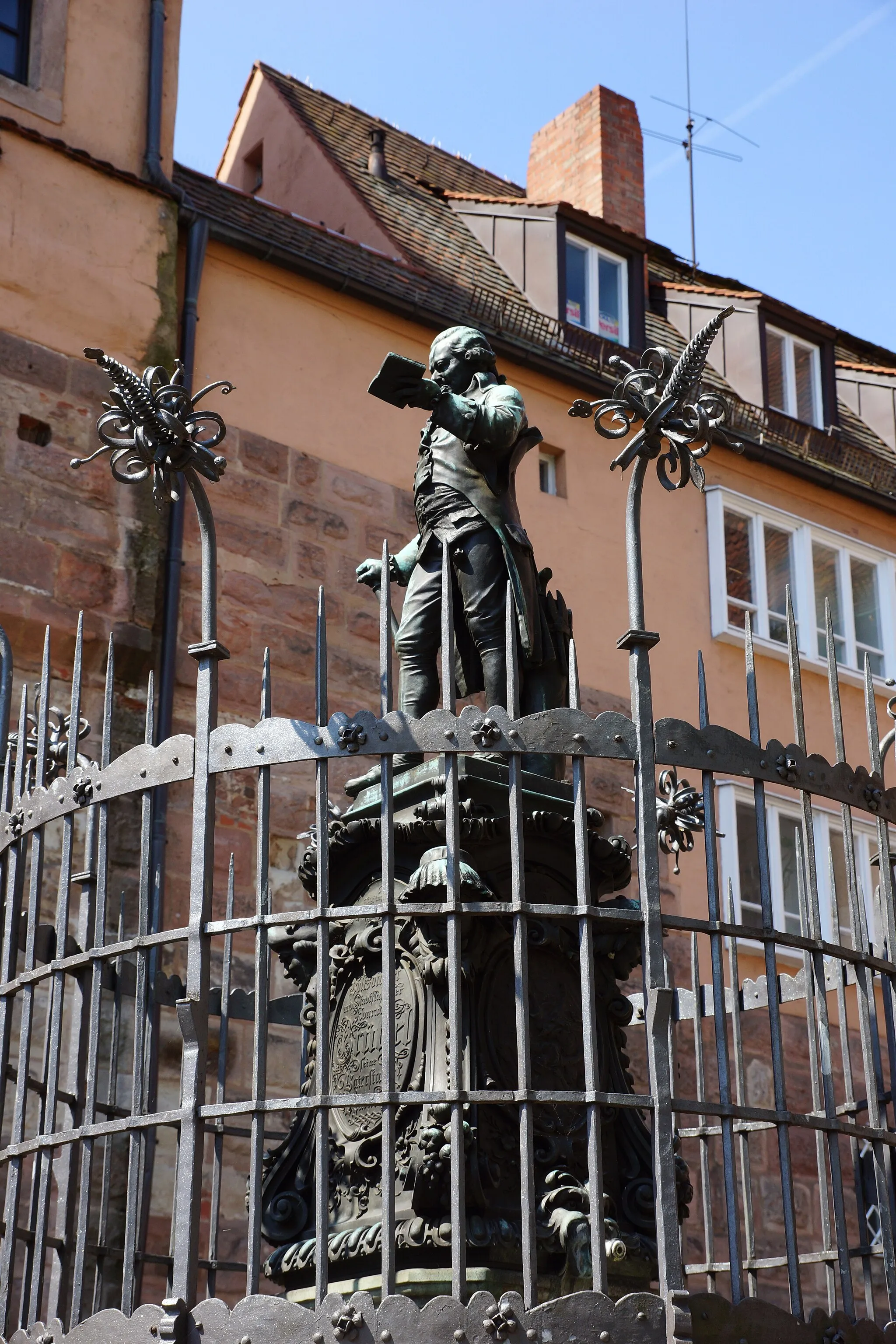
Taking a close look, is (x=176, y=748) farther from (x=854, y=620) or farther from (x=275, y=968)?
(x=854, y=620)

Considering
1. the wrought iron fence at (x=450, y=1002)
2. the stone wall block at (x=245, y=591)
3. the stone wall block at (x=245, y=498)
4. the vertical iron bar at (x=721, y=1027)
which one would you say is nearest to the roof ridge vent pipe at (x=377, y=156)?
the stone wall block at (x=245, y=498)

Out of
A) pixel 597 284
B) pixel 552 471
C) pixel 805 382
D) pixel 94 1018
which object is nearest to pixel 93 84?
pixel 552 471

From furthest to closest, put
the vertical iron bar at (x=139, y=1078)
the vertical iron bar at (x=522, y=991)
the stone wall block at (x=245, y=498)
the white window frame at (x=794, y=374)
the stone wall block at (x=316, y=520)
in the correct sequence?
the white window frame at (x=794, y=374), the stone wall block at (x=316, y=520), the stone wall block at (x=245, y=498), the vertical iron bar at (x=139, y=1078), the vertical iron bar at (x=522, y=991)

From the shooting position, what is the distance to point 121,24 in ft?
43.2

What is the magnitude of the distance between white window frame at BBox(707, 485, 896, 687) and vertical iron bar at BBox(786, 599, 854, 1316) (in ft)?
30.0

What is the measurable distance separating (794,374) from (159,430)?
1247cm

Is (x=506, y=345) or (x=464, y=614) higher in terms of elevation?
(x=506, y=345)

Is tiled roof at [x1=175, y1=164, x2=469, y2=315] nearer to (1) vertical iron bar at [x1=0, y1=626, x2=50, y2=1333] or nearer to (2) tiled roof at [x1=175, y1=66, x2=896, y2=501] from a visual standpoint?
(2) tiled roof at [x1=175, y1=66, x2=896, y2=501]

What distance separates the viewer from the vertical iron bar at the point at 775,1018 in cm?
527

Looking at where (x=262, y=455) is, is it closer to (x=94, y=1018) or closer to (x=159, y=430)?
(x=159, y=430)

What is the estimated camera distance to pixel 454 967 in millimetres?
5320

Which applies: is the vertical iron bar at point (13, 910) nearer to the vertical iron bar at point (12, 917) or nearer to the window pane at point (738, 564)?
the vertical iron bar at point (12, 917)

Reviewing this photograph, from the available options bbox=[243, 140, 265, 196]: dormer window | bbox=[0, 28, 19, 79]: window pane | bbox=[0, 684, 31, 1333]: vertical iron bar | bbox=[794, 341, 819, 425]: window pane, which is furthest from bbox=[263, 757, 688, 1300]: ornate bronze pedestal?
bbox=[243, 140, 265, 196]: dormer window

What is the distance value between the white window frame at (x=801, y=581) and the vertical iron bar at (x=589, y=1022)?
9.53m
